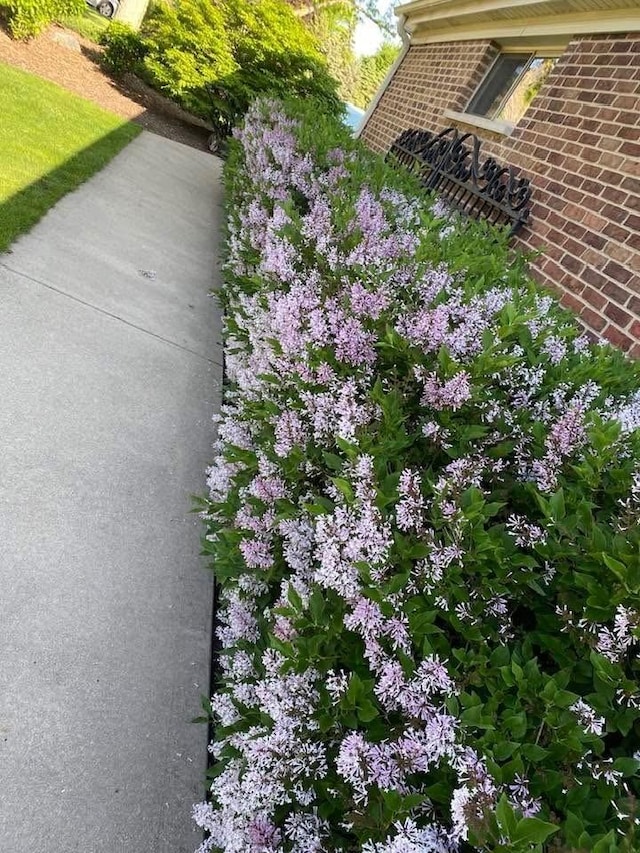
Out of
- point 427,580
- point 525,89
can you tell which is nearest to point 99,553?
point 427,580

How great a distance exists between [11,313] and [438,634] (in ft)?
12.9

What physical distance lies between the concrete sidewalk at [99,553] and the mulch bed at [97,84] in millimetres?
8620

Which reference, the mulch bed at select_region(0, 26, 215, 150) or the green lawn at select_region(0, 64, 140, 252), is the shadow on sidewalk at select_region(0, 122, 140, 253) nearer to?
the green lawn at select_region(0, 64, 140, 252)

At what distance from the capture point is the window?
6.54 meters

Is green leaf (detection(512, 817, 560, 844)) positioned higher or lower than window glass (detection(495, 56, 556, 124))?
lower

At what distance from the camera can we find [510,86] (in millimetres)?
7043

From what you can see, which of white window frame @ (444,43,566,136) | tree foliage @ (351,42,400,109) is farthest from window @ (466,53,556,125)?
tree foliage @ (351,42,400,109)

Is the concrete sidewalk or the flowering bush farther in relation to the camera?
the concrete sidewalk

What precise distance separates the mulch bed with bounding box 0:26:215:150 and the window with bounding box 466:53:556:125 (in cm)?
777

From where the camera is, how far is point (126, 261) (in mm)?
5883

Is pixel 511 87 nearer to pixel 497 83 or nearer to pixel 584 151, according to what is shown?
pixel 497 83

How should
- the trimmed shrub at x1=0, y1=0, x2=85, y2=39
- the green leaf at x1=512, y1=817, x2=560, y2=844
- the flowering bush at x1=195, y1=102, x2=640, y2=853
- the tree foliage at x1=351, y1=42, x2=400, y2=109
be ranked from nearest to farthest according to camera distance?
the green leaf at x1=512, y1=817, x2=560, y2=844 → the flowering bush at x1=195, y1=102, x2=640, y2=853 → the trimmed shrub at x1=0, y1=0, x2=85, y2=39 → the tree foliage at x1=351, y1=42, x2=400, y2=109

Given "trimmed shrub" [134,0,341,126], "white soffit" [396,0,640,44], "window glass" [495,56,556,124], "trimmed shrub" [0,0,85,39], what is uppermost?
"white soffit" [396,0,640,44]

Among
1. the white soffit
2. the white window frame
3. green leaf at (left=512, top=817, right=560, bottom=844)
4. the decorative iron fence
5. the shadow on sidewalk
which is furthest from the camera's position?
the white window frame
